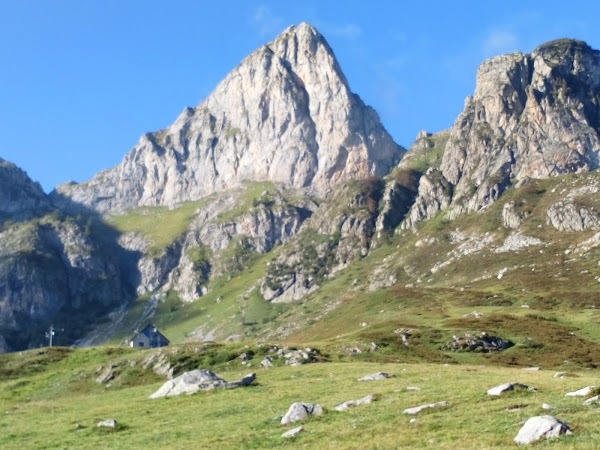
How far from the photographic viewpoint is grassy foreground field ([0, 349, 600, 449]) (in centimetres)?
2898

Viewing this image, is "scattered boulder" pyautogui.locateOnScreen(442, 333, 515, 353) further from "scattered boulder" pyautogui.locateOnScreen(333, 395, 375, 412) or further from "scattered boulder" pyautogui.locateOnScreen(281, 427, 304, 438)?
"scattered boulder" pyautogui.locateOnScreen(281, 427, 304, 438)

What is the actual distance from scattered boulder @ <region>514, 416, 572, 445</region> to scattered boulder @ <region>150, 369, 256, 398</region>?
32615mm

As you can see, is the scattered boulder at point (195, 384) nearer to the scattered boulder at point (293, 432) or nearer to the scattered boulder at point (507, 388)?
the scattered boulder at point (293, 432)

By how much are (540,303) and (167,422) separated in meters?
144

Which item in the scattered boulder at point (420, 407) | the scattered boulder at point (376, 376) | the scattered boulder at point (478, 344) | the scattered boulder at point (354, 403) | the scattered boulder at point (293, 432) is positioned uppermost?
the scattered boulder at point (293, 432)

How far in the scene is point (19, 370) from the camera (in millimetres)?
96688

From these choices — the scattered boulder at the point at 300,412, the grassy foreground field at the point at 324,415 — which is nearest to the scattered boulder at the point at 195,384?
the grassy foreground field at the point at 324,415

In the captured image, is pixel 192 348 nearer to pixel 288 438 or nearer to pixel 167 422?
pixel 167 422

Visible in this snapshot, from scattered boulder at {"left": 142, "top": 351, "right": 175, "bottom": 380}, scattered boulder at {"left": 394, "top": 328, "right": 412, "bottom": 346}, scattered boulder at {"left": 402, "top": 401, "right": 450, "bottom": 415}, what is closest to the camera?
scattered boulder at {"left": 402, "top": 401, "right": 450, "bottom": 415}

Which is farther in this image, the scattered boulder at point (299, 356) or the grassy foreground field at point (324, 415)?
the scattered boulder at point (299, 356)

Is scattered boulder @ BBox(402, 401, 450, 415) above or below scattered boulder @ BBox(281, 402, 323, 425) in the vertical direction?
below

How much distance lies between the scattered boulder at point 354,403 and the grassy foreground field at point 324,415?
1.92ft

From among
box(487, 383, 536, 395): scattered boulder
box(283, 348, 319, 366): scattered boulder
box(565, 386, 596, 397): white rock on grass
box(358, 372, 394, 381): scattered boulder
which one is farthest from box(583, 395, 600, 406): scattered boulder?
box(283, 348, 319, 366): scattered boulder

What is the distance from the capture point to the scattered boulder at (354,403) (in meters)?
39.8
